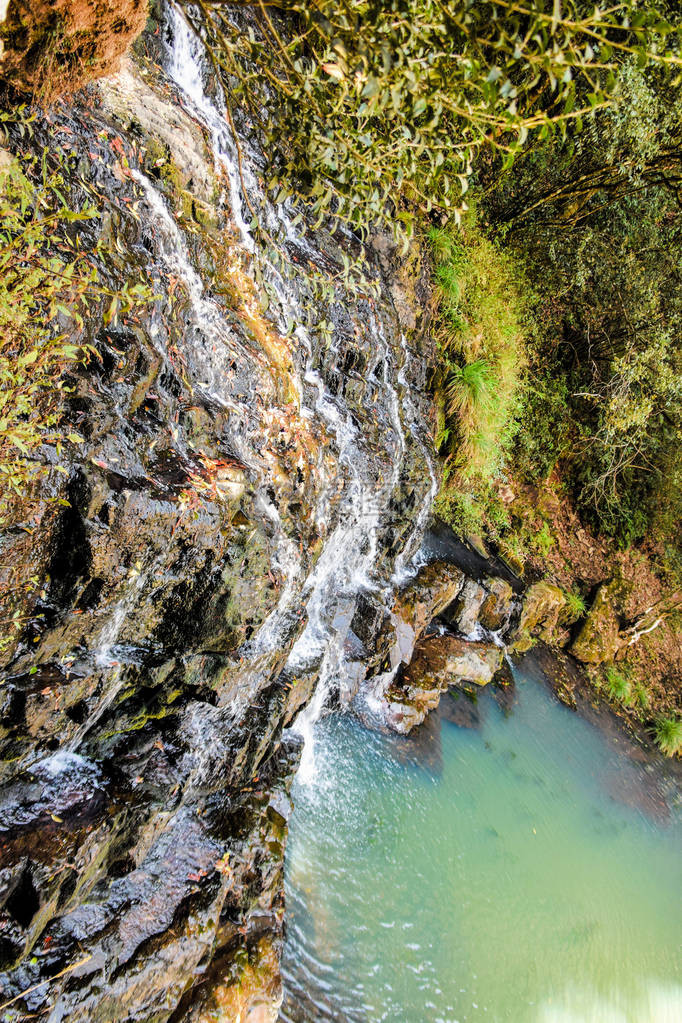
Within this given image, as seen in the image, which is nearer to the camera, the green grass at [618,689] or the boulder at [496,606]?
the boulder at [496,606]

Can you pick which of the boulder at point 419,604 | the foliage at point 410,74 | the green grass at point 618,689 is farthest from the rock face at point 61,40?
the green grass at point 618,689

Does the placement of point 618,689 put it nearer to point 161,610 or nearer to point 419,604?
point 419,604

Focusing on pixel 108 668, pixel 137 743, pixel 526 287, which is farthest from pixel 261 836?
pixel 526 287

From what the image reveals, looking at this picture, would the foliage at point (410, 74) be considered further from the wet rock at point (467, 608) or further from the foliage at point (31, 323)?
the wet rock at point (467, 608)

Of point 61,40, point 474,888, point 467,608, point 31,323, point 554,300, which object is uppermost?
point 554,300

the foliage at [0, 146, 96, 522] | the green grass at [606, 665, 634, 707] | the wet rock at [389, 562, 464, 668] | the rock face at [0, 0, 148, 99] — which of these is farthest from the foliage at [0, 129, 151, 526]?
the green grass at [606, 665, 634, 707]

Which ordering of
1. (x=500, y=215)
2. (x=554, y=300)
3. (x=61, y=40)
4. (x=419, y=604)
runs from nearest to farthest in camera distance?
(x=61, y=40), (x=419, y=604), (x=500, y=215), (x=554, y=300)

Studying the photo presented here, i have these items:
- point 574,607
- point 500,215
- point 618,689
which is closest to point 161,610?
point 574,607
